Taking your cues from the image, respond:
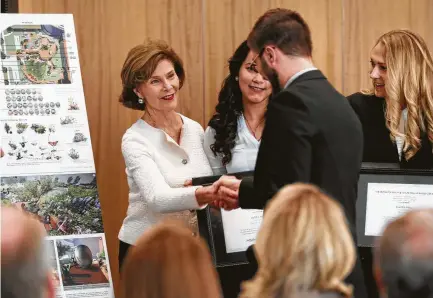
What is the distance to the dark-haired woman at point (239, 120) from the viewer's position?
13.0 feet

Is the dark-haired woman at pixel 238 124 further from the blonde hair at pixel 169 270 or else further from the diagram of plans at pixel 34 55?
the blonde hair at pixel 169 270

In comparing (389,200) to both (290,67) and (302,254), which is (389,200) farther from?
(302,254)

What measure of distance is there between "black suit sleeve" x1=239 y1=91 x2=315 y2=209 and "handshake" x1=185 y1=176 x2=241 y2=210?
63cm

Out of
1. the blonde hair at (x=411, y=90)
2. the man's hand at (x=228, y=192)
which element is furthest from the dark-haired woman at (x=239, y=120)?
the blonde hair at (x=411, y=90)

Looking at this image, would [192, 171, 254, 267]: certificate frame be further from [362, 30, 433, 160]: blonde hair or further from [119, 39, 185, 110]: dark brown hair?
[362, 30, 433, 160]: blonde hair

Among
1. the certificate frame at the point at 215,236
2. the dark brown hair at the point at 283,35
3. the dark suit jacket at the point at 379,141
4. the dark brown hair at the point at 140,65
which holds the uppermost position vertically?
the dark brown hair at the point at 283,35

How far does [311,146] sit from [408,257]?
0.98m

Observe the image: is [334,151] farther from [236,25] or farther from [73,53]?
[236,25]

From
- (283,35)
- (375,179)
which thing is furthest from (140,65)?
(375,179)

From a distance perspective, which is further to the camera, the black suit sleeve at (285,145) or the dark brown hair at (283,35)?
the dark brown hair at (283,35)

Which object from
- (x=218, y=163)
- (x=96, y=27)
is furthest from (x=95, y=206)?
(x=96, y=27)

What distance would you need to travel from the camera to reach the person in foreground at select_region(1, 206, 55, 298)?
66.7 inches

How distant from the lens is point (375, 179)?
12.5ft

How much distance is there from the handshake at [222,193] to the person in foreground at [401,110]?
2.50ft
